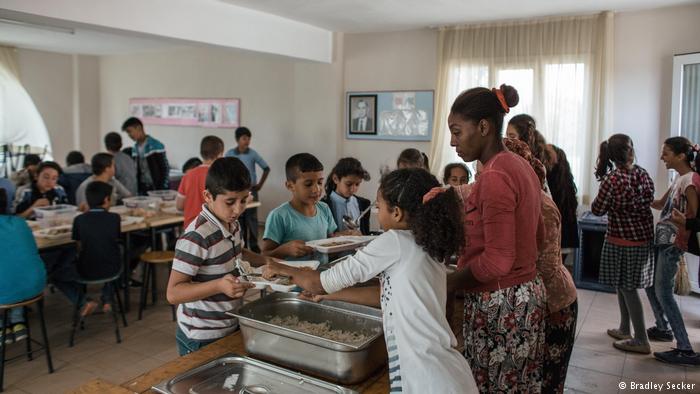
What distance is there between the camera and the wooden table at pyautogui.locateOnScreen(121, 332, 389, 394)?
1.26m

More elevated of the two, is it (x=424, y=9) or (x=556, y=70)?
(x=424, y=9)

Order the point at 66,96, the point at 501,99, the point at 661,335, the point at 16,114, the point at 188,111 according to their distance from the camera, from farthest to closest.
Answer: the point at 66,96, the point at 16,114, the point at 188,111, the point at 661,335, the point at 501,99

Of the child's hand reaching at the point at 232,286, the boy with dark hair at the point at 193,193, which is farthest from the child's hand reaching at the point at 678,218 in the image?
the boy with dark hair at the point at 193,193

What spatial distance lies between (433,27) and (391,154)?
1.50 metres

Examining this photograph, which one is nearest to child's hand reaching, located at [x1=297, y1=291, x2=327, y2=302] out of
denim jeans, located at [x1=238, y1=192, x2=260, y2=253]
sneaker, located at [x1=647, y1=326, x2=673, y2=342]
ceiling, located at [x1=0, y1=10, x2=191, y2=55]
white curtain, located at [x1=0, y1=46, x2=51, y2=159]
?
sneaker, located at [x1=647, y1=326, x2=673, y2=342]

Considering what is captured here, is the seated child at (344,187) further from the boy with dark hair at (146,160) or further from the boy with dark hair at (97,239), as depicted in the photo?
the boy with dark hair at (146,160)

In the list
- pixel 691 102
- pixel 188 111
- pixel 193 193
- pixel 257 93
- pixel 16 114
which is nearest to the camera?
pixel 193 193

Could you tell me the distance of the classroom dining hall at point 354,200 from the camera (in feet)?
4.36

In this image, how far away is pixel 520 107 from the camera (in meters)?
5.45

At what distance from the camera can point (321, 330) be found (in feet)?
4.90

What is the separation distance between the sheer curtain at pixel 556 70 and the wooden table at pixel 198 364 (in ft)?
14.7

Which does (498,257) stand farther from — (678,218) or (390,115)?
(390,115)

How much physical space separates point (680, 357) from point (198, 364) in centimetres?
311

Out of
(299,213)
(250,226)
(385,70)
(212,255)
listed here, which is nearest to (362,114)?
(385,70)
